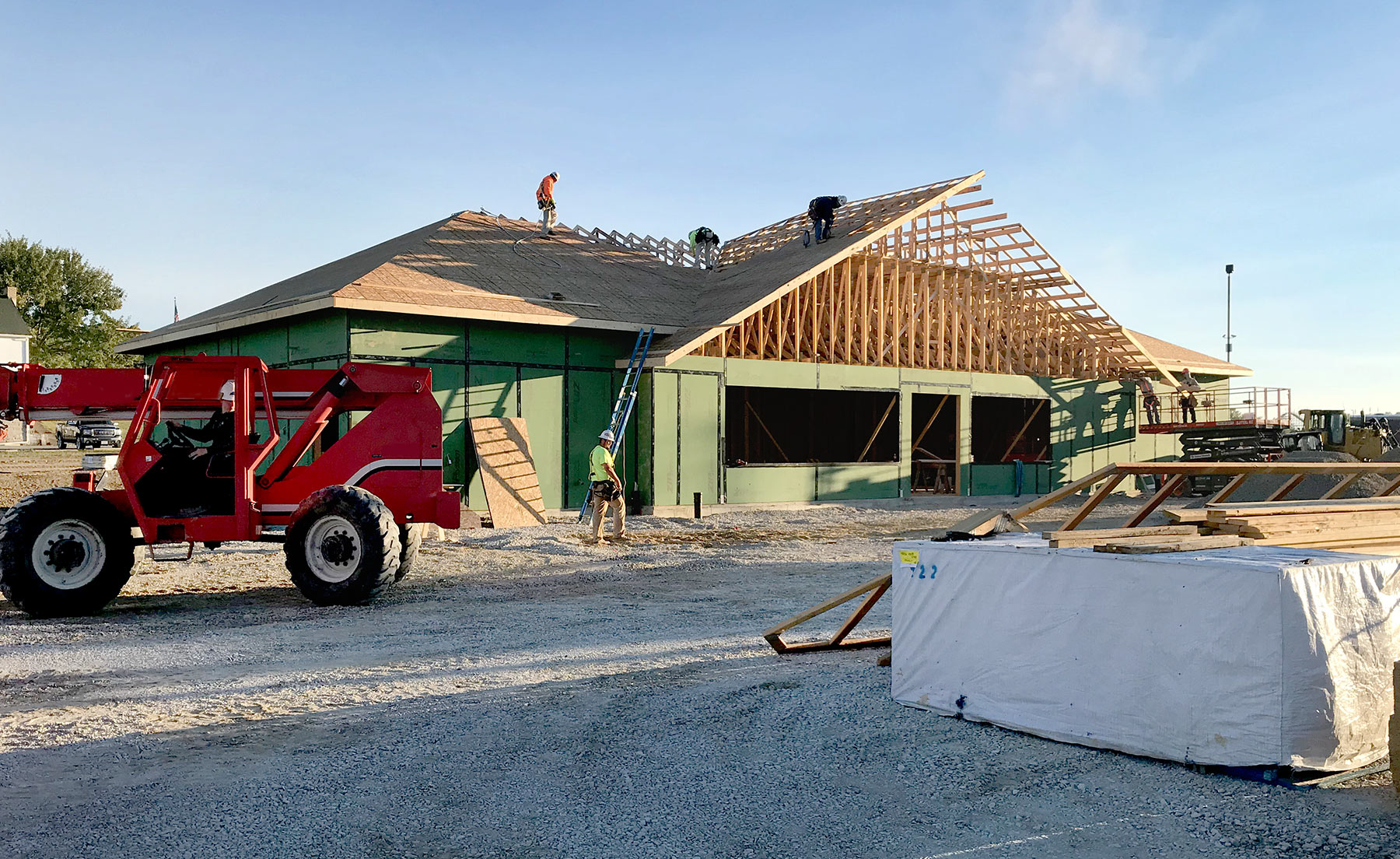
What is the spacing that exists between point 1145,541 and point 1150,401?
84.5 ft

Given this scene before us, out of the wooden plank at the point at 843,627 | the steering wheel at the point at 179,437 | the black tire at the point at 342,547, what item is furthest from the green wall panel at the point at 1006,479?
the steering wheel at the point at 179,437

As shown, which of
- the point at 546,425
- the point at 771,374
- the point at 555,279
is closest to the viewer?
the point at 546,425

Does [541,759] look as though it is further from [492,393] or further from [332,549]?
[492,393]

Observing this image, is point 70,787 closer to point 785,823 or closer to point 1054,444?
point 785,823

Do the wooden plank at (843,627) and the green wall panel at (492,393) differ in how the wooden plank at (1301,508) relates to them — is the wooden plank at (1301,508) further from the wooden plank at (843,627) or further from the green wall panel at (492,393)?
the green wall panel at (492,393)

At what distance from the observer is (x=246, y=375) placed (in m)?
11.1

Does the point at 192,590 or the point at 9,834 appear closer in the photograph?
the point at 9,834

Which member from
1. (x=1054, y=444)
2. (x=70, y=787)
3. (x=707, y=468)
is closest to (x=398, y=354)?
(x=707, y=468)

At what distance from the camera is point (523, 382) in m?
19.3

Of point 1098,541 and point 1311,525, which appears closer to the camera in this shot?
point 1098,541

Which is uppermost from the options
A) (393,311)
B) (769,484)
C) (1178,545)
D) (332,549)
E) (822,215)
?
(822,215)

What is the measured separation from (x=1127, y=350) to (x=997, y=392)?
460 centimetres

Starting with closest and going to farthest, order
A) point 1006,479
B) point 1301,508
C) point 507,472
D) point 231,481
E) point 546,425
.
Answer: point 1301,508 < point 231,481 < point 507,472 < point 546,425 < point 1006,479

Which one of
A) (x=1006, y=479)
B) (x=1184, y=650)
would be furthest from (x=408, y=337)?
(x=1006, y=479)
